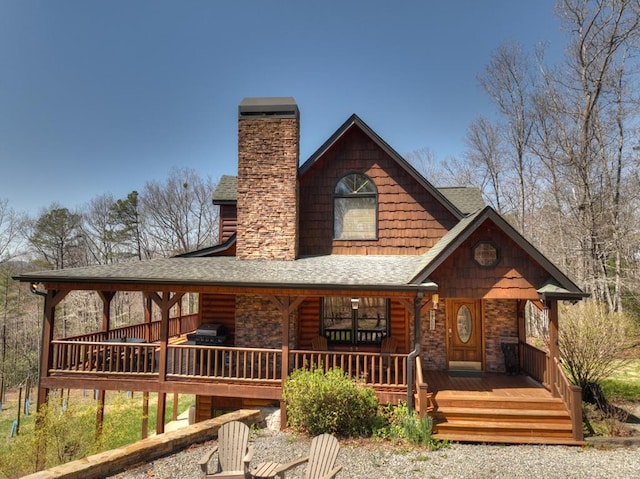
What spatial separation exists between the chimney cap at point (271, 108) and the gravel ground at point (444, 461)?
28.6 ft

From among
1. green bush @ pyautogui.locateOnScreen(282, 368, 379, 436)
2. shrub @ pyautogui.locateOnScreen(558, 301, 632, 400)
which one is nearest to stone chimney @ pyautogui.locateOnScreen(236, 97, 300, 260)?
green bush @ pyautogui.locateOnScreen(282, 368, 379, 436)

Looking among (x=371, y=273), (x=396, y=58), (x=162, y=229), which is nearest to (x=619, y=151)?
(x=396, y=58)

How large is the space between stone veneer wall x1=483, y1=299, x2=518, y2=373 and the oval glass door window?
0.47m

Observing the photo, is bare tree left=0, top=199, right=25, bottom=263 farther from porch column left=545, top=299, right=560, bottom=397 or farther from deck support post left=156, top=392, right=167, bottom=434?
porch column left=545, top=299, right=560, bottom=397

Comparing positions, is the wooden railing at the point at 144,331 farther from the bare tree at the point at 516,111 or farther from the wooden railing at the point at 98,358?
the bare tree at the point at 516,111

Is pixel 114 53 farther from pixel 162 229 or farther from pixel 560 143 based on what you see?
pixel 560 143

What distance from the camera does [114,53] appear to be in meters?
17.5

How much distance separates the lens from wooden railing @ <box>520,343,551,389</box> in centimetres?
884

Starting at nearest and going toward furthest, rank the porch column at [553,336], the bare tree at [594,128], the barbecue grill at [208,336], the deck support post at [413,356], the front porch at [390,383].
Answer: the front porch at [390,383], the deck support post at [413,356], the porch column at [553,336], the barbecue grill at [208,336], the bare tree at [594,128]

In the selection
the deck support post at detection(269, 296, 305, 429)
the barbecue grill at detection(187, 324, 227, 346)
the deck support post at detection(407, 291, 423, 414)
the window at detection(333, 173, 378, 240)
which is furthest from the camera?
the window at detection(333, 173, 378, 240)

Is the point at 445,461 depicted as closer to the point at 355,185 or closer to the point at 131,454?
the point at 131,454

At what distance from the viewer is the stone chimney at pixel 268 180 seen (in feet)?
34.7

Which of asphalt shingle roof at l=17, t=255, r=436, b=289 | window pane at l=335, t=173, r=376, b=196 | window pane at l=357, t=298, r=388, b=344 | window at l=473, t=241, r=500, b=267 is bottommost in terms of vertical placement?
window pane at l=357, t=298, r=388, b=344

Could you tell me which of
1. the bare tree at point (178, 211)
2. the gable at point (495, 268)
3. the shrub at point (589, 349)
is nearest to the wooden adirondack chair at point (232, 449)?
the gable at point (495, 268)
